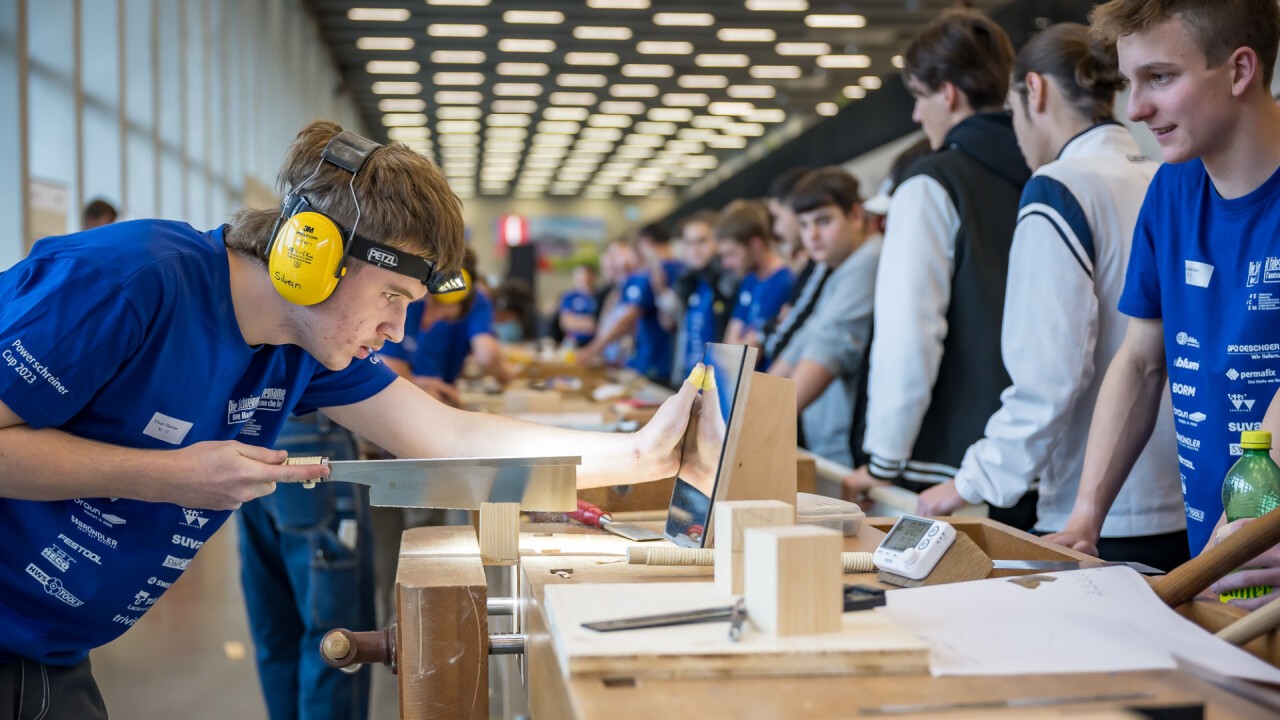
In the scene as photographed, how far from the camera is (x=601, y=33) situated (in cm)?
1302

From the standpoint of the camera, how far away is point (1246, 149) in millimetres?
1526

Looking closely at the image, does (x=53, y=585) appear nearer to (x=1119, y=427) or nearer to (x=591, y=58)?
(x=1119, y=427)

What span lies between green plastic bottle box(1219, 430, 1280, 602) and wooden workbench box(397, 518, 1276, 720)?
0.16m

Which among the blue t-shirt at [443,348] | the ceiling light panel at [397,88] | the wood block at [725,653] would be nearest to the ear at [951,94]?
the wood block at [725,653]

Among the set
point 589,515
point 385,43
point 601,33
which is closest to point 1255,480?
point 589,515

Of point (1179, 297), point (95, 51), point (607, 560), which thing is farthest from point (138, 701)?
point (95, 51)

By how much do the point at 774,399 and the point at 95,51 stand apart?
19.7ft

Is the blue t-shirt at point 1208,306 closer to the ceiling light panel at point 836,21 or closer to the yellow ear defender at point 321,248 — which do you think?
the yellow ear defender at point 321,248

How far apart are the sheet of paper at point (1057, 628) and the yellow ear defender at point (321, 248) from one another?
82 cm

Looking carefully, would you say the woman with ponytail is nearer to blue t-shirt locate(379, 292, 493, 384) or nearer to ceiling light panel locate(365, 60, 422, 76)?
blue t-shirt locate(379, 292, 493, 384)

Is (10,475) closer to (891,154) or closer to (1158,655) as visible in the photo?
(1158,655)

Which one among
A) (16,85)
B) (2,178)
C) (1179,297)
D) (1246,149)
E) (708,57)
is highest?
(708,57)


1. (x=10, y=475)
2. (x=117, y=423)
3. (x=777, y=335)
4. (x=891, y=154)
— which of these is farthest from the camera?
(x=891, y=154)

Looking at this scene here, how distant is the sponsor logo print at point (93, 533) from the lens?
1.42 m
